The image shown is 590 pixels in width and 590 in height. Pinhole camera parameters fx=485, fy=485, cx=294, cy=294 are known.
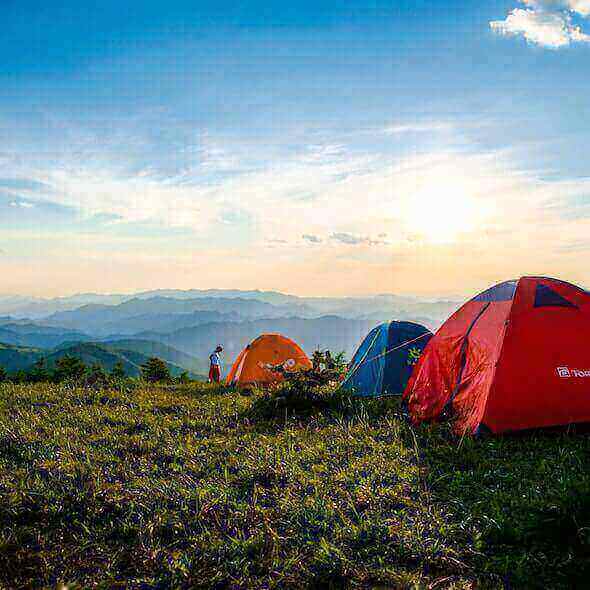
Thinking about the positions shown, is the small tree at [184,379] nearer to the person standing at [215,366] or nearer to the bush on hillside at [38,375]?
the person standing at [215,366]

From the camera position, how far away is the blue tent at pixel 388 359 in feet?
43.5


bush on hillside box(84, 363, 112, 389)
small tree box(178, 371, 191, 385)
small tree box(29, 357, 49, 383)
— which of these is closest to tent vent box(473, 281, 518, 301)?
bush on hillside box(84, 363, 112, 389)

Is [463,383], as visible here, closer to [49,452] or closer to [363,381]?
[363,381]

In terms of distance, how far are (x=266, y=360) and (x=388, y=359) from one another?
5.60 m

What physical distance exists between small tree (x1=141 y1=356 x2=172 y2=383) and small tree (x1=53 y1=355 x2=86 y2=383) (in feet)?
7.46

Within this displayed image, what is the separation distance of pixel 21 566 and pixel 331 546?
312 centimetres

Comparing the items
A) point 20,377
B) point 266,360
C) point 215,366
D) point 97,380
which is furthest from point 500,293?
point 20,377

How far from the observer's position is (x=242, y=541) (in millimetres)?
5047

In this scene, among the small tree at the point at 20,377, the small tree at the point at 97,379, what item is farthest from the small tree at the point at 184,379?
the small tree at the point at 20,377

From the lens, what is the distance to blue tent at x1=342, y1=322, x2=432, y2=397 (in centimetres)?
1327

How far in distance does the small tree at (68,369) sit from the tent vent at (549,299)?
13981 mm

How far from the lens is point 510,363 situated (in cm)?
891

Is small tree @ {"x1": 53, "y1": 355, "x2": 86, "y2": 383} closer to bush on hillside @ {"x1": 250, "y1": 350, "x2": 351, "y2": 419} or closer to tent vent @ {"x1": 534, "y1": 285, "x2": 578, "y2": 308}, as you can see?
bush on hillside @ {"x1": 250, "y1": 350, "x2": 351, "y2": 419}

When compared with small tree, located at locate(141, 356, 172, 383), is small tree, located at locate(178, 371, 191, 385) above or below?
below
